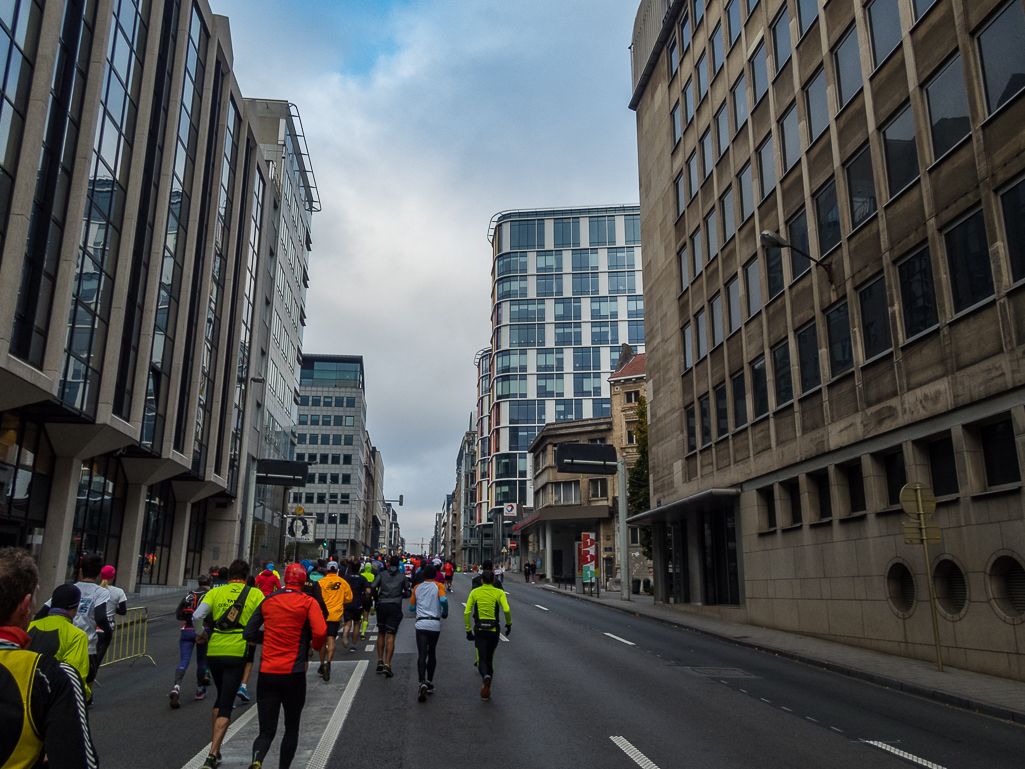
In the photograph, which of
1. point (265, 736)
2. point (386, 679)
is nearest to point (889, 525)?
point (386, 679)

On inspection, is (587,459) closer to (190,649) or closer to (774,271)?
(774,271)

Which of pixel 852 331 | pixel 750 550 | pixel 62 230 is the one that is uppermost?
pixel 62 230

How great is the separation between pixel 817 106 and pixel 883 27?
11.1 ft

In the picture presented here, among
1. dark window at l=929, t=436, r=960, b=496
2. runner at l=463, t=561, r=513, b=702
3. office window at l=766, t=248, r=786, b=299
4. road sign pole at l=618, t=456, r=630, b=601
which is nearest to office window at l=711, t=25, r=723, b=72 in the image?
→ office window at l=766, t=248, r=786, b=299

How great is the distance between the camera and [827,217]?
69.1 ft

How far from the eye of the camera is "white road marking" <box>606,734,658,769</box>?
23.9 ft

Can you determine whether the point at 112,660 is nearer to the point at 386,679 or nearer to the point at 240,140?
the point at 386,679

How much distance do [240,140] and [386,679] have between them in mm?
35864

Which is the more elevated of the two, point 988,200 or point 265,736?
point 988,200

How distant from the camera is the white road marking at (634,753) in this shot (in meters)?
7.28

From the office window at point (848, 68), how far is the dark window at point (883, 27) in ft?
1.86

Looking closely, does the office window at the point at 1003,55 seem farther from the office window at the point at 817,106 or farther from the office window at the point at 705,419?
the office window at the point at 705,419

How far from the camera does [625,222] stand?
330 ft

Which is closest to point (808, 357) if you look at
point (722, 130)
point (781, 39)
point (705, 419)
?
point (705, 419)
